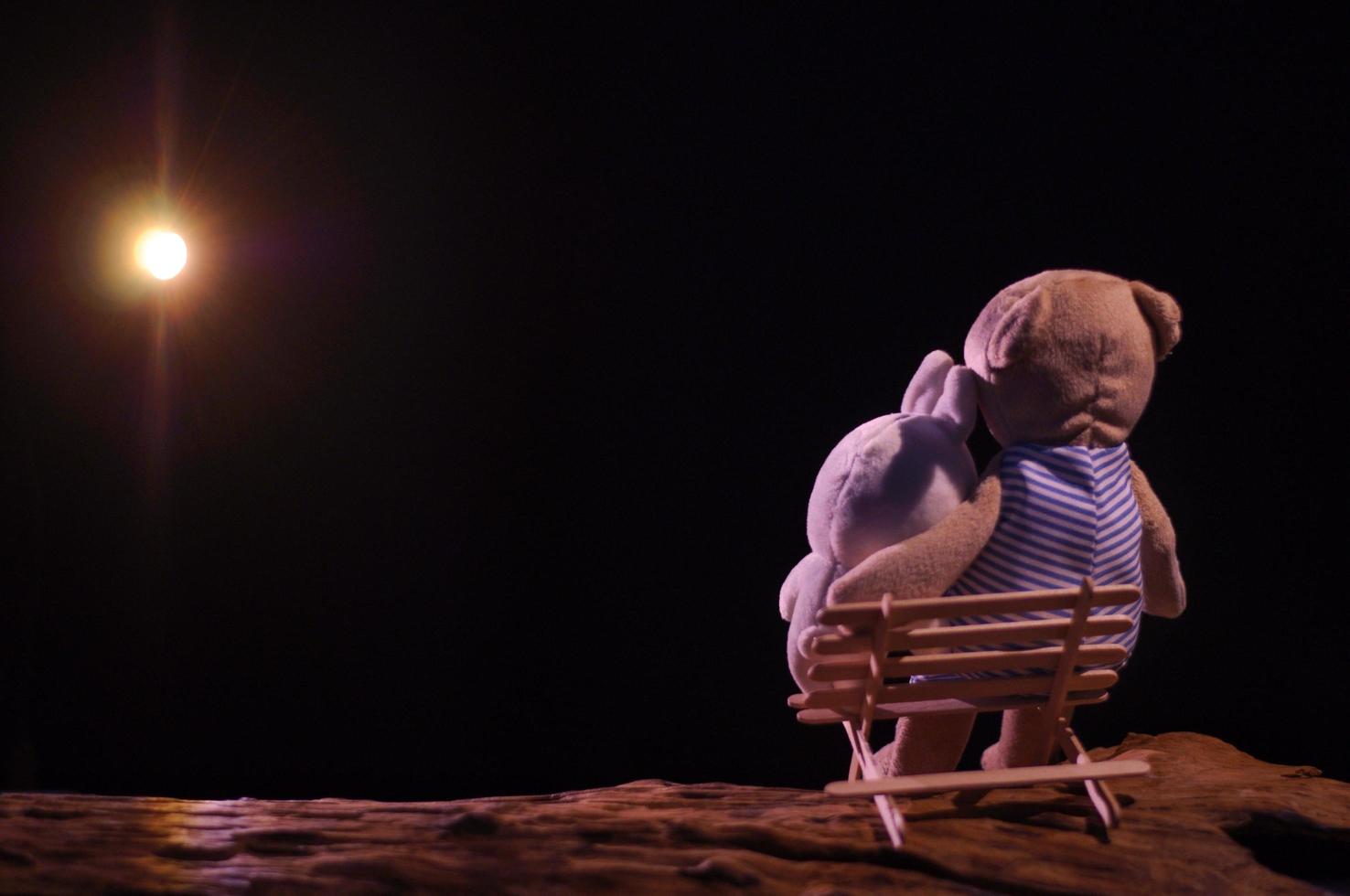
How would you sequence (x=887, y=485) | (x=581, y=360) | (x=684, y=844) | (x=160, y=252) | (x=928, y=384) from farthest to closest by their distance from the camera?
(x=581, y=360)
(x=160, y=252)
(x=928, y=384)
(x=887, y=485)
(x=684, y=844)

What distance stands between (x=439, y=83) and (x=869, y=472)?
1.11 metres

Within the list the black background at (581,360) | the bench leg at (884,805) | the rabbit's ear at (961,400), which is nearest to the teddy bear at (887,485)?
the rabbit's ear at (961,400)

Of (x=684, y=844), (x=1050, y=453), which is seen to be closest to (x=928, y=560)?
(x=1050, y=453)

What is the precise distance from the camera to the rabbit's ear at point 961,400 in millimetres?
1450

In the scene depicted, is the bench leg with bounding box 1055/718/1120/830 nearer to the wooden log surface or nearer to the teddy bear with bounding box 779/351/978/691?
the wooden log surface

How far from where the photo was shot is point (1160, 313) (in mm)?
1459

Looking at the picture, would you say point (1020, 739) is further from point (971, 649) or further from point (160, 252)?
point (160, 252)

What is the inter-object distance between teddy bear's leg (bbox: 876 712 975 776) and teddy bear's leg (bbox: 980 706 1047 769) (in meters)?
0.06

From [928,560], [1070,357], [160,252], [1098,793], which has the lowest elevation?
[1098,793]

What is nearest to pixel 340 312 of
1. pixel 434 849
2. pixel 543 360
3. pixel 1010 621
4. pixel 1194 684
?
pixel 543 360

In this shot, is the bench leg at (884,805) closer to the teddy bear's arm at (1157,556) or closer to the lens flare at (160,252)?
the teddy bear's arm at (1157,556)

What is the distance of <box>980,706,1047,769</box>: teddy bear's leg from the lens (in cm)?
152

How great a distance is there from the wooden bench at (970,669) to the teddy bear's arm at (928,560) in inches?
1.4

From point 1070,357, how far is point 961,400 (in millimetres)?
148
